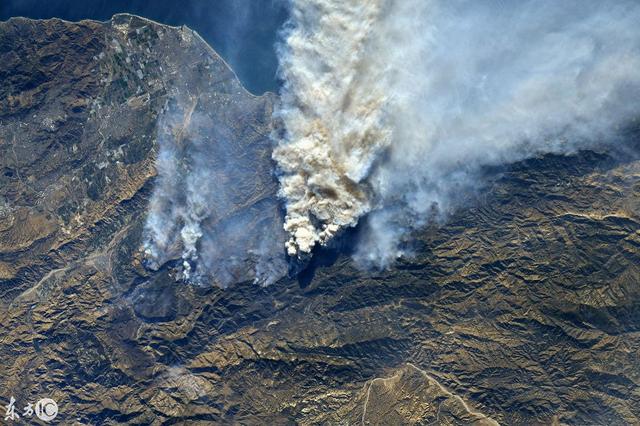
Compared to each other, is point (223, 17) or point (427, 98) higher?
point (427, 98)

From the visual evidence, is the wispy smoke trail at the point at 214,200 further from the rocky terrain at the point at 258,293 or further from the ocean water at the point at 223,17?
the ocean water at the point at 223,17

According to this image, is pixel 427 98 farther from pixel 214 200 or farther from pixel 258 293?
pixel 258 293

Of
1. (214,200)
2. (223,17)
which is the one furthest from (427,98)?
(223,17)

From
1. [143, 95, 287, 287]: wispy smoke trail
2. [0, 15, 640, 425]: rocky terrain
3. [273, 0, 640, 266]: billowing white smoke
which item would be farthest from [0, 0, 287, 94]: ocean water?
[143, 95, 287, 287]: wispy smoke trail

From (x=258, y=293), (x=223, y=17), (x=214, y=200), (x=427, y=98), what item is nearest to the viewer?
(x=427, y=98)

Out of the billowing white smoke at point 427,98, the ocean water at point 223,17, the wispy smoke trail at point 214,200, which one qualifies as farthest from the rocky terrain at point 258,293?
the billowing white smoke at point 427,98

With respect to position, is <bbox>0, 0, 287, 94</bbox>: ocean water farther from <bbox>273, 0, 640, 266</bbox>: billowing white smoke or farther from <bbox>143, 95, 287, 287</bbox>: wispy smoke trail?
<bbox>143, 95, 287, 287</bbox>: wispy smoke trail

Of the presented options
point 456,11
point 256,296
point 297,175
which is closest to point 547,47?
point 456,11
